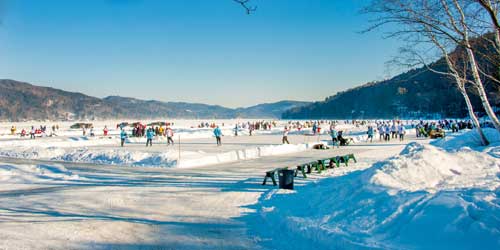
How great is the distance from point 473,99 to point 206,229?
10555cm

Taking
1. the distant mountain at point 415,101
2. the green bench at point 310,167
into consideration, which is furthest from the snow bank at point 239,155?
the distant mountain at point 415,101

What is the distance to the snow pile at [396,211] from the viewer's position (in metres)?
5.65

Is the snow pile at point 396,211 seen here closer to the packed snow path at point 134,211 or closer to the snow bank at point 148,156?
the packed snow path at point 134,211

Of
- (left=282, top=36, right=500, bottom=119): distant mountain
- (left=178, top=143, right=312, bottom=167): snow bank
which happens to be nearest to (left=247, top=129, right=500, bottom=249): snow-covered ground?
(left=178, top=143, right=312, bottom=167): snow bank

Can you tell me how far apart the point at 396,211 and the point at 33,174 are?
14241 mm

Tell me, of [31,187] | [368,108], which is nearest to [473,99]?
[368,108]

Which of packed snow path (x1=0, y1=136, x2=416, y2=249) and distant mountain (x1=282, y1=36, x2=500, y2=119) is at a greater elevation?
distant mountain (x1=282, y1=36, x2=500, y2=119)

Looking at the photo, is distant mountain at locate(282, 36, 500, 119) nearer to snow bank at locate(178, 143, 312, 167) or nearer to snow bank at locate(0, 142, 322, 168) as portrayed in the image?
snow bank at locate(178, 143, 312, 167)

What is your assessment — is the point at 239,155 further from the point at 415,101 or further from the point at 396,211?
the point at 415,101

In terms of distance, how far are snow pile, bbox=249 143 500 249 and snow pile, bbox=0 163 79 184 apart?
8759 mm

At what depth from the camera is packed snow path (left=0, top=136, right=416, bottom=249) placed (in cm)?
663

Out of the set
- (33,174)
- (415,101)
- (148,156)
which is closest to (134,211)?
(33,174)

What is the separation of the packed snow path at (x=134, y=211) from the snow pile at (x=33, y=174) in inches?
19.5

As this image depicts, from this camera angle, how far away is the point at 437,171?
32.1 ft
